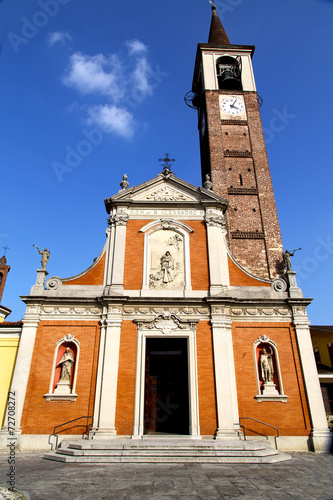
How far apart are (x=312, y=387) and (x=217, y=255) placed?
6247 millimetres

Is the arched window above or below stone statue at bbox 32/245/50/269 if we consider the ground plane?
above

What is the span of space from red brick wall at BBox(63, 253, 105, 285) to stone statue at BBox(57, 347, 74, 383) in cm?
286

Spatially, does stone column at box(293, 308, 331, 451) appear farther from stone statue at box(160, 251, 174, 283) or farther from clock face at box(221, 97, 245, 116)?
clock face at box(221, 97, 245, 116)

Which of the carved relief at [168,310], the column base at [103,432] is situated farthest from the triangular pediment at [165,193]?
the column base at [103,432]

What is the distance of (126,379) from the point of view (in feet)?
40.8

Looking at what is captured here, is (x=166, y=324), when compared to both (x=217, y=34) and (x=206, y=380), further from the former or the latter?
(x=217, y=34)

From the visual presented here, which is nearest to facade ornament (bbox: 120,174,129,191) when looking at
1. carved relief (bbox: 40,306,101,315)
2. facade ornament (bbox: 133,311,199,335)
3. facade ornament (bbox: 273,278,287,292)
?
carved relief (bbox: 40,306,101,315)

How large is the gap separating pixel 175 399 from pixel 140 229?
290 inches

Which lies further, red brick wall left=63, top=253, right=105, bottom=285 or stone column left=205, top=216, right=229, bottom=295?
red brick wall left=63, top=253, right=105, bottom=285

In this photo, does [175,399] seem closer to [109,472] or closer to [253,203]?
[109,472]

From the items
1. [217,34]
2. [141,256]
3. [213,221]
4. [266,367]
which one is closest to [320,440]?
[266,367]

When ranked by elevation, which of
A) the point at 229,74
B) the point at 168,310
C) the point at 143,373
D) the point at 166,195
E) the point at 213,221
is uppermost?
the point at 229,74

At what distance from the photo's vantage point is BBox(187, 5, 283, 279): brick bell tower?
844 inches

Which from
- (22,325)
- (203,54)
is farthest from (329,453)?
(203,54)
